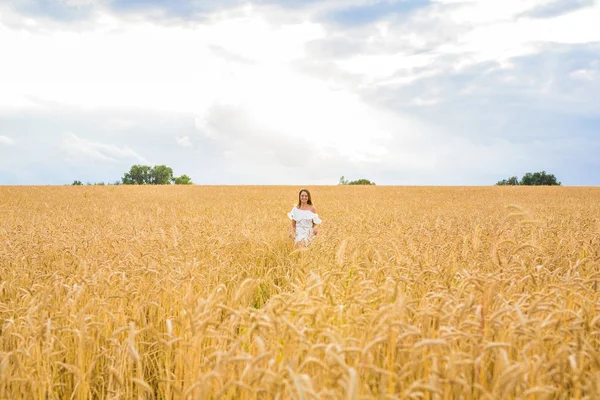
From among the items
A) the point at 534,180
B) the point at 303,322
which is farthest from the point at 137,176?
the point at 303,322

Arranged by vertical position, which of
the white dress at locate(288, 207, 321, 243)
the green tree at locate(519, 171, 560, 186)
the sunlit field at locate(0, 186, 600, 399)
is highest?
the green tree at locate(519, 171, 560, 186)

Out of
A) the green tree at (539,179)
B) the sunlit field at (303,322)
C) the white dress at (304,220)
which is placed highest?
the green tree at (539,179)

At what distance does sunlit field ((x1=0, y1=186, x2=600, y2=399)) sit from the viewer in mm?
2355

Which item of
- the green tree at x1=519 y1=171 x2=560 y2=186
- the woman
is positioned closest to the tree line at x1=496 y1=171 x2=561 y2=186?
the green tree at x1=519 y1=171 x2=560 y2=186

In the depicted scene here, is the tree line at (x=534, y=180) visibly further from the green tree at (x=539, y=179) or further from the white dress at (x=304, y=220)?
the white dress at (x=304, y=220)

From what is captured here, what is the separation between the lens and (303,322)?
3.22 meters

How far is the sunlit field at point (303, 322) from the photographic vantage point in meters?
2.36

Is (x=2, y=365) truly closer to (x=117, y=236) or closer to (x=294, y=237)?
(x=117, y=236)

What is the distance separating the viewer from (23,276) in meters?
5.43

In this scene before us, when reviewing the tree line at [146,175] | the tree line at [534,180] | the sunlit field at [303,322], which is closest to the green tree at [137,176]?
the tree line at [146,175]

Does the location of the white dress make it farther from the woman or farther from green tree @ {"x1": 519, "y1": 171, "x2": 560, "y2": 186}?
green tree @ {"x1": 519, "y1": 171, "x2": 560, "y2": 186}

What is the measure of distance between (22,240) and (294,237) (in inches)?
190

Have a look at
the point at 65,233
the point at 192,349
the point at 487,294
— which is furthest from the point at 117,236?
the point at 487,294

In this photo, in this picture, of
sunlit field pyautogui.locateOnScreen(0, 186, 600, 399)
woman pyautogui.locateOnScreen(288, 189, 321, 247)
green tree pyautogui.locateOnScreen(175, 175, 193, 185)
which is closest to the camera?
sunlit field pyautogui.locateOnScreen(0, 186, 600, 399)
